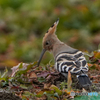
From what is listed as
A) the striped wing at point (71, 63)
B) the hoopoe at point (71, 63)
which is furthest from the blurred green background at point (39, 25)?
the striped wing at point (71, 63)

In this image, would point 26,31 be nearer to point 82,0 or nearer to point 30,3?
point 30,3

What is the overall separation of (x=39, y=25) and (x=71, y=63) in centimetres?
728

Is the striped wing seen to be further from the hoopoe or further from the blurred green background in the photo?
the blurred green background

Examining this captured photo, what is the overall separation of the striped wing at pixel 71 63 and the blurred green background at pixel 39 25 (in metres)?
4.37

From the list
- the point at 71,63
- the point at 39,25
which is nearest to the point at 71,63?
the point at 71,63

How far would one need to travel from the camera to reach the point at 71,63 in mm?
4844

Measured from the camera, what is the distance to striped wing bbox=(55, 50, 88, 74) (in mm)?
4715

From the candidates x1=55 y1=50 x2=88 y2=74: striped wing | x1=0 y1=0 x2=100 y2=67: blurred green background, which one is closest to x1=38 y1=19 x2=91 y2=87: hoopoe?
x1=55 y1=50 x2=88 y2=74: striped wing

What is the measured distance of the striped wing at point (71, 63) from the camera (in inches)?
186

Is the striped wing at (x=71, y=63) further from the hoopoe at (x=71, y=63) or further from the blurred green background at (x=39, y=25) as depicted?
the blurred green background at (x=39, y=25)

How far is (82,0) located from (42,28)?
2410 millimetres

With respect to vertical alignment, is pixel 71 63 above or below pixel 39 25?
below

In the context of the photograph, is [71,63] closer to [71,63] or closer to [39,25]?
[71,63]

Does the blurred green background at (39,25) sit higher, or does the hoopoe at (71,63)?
the blurred green background at (39,25)
